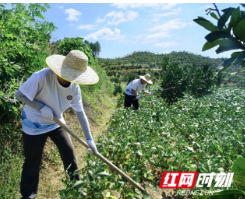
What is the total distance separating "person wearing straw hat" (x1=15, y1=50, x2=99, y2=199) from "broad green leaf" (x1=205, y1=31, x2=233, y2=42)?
1597 millimetres

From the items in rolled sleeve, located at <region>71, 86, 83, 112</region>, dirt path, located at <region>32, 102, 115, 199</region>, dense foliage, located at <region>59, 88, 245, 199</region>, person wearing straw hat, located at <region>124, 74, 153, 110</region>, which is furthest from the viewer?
person wearing straw hat, located at <region>124, 74, 153, 110</region>

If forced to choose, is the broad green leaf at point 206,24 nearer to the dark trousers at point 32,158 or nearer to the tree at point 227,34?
the tree at point 227,34

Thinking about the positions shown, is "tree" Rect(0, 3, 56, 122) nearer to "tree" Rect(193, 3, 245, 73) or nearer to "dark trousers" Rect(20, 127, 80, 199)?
"dark trousers" Rect(20, 127, 80, 199)

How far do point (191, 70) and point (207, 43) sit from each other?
13.8 m

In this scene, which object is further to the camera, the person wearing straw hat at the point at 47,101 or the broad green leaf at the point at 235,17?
the person wearing straw hat at the point at 47,101

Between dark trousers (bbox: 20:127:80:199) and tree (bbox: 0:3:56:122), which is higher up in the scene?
tree (bbox: 0:3:56:122)

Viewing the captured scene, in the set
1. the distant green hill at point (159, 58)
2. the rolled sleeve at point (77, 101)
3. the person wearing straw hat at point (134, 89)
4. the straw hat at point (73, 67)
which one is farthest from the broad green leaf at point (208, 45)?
the distant green hill at point (159, 58)

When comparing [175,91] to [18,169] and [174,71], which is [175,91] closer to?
[174,71]

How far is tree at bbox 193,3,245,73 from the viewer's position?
0.64m

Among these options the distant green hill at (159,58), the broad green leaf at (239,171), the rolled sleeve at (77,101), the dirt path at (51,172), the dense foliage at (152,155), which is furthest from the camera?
the distant green hill at (159,58)

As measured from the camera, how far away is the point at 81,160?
12.7ft

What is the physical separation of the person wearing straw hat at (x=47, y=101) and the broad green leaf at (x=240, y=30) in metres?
1.65

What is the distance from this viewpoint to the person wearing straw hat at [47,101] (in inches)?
82.5

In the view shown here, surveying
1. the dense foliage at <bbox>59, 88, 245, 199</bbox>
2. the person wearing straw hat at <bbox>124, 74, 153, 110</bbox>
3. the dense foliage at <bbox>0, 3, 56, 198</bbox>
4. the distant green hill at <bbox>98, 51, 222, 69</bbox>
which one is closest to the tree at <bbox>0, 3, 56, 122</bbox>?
the dense foliage at <bbox>0, 3, 56, 198</bbox>
